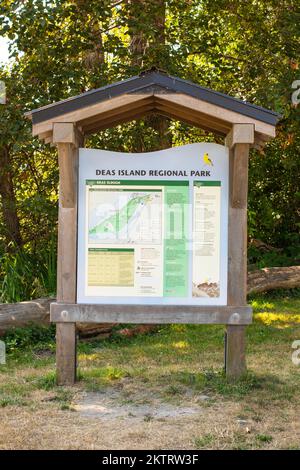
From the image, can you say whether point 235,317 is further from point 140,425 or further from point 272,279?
point 272,279

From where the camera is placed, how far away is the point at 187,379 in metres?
6.81

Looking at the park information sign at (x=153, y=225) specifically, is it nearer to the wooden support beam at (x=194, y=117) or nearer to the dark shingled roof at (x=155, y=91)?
the wooden support beam at (x=194, y=117)

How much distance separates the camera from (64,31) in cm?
1112

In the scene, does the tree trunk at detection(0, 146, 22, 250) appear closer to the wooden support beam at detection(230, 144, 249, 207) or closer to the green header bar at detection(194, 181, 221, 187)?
the green header bar at detection(194, 181, 221, 187)

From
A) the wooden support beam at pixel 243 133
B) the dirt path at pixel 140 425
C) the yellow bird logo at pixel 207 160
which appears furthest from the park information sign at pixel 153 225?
the dirt path at pixel 140 425

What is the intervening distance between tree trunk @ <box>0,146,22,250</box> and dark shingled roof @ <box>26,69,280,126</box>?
19.4ft

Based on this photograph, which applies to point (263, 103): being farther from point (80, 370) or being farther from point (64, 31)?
point (80, 370)

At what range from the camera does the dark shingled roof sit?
6410 millimetres

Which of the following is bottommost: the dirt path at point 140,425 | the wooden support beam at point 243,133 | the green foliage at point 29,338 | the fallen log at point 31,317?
the dirt path at point 140,425

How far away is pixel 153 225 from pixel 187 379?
5.05ft

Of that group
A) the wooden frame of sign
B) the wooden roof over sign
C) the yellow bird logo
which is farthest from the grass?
the wooden roof over sign

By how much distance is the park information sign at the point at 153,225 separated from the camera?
6.73 metres

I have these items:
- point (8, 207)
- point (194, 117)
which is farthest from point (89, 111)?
point (8, 207)

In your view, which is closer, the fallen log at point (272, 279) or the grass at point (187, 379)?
the grass at point (187, 379)
